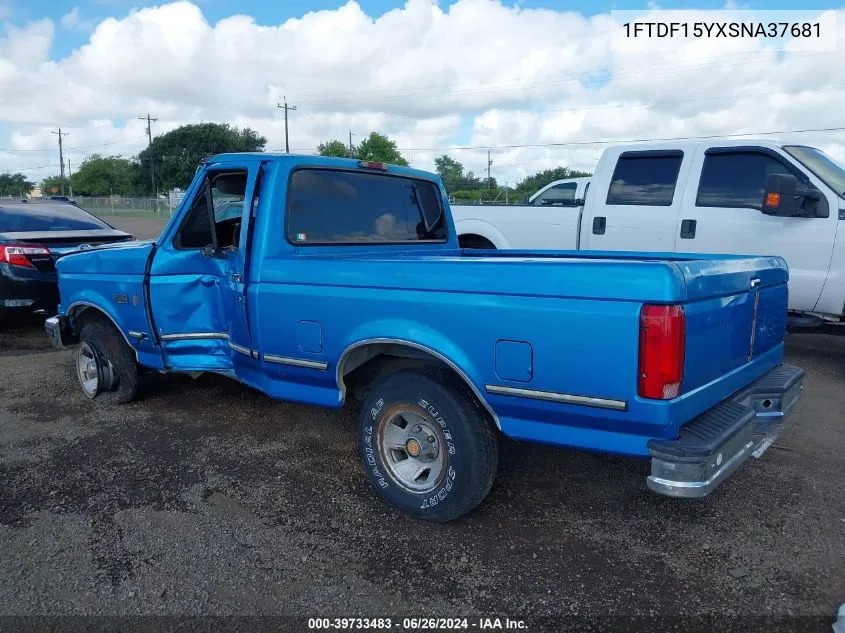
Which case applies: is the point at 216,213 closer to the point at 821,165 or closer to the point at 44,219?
the point at 44,219

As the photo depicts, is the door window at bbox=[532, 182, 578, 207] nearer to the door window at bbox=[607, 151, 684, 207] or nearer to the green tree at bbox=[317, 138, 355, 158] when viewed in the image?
the door window at bbox=[607, 151, 684, 207]

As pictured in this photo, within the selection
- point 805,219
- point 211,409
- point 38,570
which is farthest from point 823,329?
point 38,570

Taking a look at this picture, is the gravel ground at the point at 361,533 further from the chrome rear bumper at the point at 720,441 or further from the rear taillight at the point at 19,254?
the rear taillight at the point at 19,254

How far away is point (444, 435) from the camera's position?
10.5 feet

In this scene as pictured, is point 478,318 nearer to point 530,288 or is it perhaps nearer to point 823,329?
point 530,288

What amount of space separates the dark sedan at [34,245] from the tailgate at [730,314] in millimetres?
6368

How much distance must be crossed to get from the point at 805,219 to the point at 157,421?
5595 mm

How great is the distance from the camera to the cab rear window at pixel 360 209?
4086 mm

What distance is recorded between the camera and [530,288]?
112 inches

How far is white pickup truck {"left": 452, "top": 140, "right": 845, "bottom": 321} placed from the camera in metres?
5.78

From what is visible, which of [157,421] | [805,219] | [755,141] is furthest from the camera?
[755,141]

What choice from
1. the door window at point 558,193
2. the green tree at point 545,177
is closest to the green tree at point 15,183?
the green tree at point 545,177

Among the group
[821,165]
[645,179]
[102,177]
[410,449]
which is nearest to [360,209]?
[410,449]

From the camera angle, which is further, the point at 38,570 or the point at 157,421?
the point at 157,421
